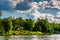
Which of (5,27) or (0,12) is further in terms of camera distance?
(0,12)

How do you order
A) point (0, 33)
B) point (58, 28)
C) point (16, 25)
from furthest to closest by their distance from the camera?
point (58, 28), point (16, 25), point (0, 33)

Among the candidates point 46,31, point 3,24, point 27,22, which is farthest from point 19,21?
point 3,24

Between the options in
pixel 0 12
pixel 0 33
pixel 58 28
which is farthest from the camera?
pixel 58 28

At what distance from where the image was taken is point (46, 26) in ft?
310

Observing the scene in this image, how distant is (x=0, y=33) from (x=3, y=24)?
3.89 m

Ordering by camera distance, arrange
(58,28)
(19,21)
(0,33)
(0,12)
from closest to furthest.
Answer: (0,33), (0,12), (19,21), (58,28)

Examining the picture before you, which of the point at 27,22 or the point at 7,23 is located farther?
the point at 27,22

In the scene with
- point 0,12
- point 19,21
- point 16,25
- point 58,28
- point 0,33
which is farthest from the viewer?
point 58,28

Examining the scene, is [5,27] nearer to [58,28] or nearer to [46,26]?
[46,26]

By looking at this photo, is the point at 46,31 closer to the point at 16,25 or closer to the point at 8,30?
the point at 16,25

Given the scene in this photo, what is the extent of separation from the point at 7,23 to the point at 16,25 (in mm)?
21928

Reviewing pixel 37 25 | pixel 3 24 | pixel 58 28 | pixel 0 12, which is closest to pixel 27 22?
pixel 37 25

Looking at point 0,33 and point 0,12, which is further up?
point 0,12

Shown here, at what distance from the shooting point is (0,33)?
6788 cm
